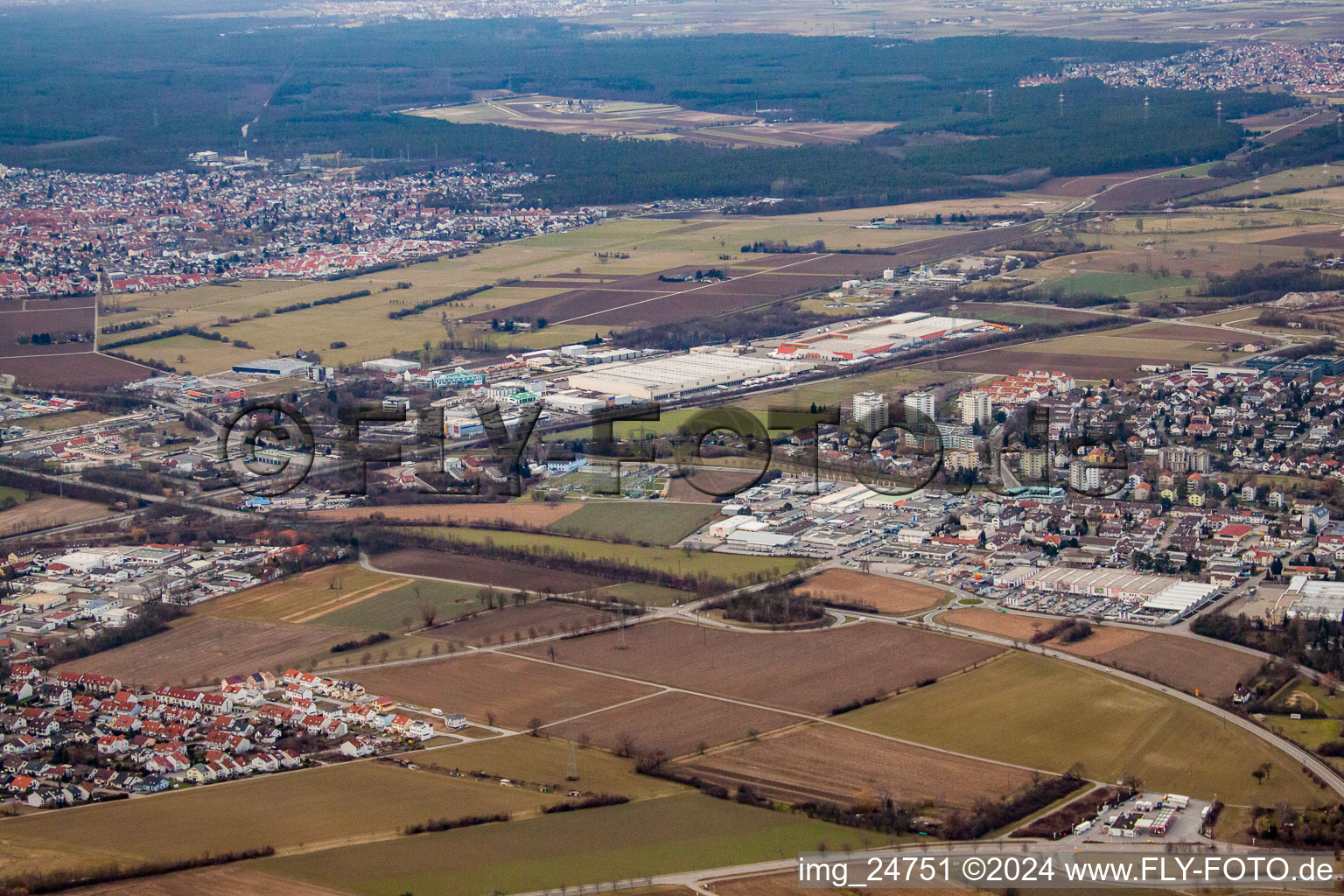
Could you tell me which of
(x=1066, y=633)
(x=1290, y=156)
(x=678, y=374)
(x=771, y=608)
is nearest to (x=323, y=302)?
(x=678, y=374)

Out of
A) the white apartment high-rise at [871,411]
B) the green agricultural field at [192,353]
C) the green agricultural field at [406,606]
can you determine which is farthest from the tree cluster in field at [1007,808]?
the green agricultural field at [192,353]

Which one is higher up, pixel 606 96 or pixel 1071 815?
pixel 606 96

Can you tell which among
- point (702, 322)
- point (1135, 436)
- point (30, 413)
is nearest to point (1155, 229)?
point (702, 322)

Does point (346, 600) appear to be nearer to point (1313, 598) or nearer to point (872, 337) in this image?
point (1313, 598)

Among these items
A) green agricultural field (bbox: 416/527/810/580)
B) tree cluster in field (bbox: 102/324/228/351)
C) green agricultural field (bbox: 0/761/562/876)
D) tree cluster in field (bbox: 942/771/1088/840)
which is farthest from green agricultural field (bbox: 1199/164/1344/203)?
green agricultural field (bbox: 0/761/562/876)

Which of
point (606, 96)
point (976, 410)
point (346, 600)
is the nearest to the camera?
point (346, 600)

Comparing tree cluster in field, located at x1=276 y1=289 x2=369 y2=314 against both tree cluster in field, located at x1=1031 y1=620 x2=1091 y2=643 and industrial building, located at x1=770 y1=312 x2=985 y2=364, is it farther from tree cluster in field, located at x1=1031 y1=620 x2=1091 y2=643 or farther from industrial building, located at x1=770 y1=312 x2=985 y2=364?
tree cluster in field, located at x1=1031 y1=620 x2=1091 y2=643
